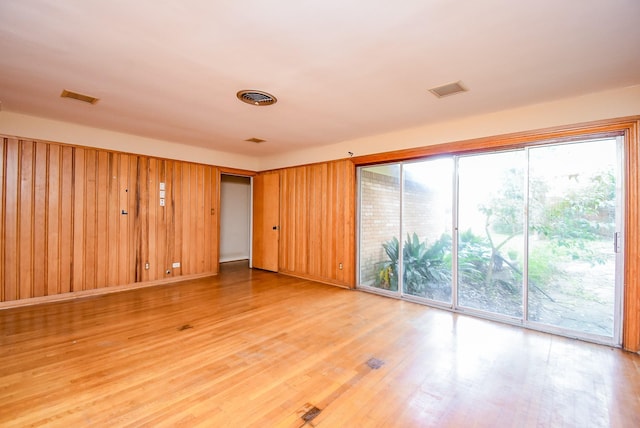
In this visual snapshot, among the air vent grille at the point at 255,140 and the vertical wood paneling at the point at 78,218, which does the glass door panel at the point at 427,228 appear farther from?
the vertical wood paneling at the point at 78,218

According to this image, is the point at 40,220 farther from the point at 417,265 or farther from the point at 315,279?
the point at 417,265

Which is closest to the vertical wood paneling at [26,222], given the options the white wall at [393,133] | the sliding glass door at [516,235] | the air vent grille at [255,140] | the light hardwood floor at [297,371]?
the white wall at [393,133]

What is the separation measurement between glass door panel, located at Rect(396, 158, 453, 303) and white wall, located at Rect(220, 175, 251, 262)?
445cm

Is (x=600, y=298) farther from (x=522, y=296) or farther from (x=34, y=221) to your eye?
(x=34, y=221)

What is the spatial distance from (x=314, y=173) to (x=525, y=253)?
12.1 feet

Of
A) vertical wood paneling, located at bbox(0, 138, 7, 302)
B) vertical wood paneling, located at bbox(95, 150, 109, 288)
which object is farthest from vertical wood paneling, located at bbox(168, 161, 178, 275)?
vertical wood paneling, located at bbox(0, 138, 7, 302)

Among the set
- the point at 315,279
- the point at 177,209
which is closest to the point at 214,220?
the point at 177,209

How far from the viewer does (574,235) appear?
3219 millimetres

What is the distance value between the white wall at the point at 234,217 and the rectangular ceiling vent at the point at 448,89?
5.65 m

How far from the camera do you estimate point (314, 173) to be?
5.74 m

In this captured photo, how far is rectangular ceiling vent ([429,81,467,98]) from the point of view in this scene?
2.89m

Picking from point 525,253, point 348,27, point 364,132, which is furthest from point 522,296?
point 348,27

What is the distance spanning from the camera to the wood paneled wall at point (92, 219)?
401 centimetres

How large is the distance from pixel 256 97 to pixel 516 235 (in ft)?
11.8
